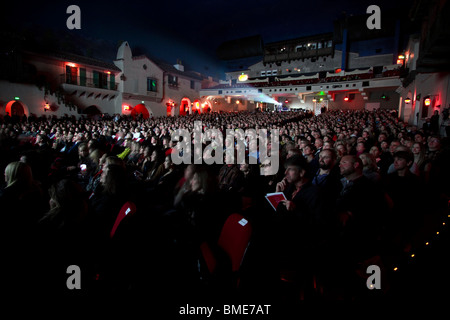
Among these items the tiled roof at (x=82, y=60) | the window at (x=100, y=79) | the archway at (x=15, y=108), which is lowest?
the archway at (x=15, y=108)

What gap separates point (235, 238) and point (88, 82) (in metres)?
25.2

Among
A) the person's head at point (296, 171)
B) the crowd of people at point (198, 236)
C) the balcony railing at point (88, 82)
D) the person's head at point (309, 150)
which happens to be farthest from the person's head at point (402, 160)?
the balcony railing at point (88, 82)

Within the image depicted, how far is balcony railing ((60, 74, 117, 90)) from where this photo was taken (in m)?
20.6

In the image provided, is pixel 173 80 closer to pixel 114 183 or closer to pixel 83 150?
pixel 83 150

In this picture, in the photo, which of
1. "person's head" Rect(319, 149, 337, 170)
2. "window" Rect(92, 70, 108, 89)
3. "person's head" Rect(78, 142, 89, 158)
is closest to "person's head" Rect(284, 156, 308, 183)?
"person's head" Rect(319, 149, 337, 170)

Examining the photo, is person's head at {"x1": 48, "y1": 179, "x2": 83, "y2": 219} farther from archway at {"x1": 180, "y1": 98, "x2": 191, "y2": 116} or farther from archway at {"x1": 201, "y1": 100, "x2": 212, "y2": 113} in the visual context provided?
archway at {"x1": 201, "y1": 100, "x2": 212, "y2": 113}

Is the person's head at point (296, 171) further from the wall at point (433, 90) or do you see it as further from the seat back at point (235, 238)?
the wall at point (433, 90)

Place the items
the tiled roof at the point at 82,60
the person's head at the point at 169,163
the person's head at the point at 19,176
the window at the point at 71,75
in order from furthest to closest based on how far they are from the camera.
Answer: the window at the point at 71,75 → the tiled roof at the point at 82,60 → the person's head at the point at 169,163 → the person's head at the point at 19,176

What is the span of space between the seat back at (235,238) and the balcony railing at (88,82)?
24051mm

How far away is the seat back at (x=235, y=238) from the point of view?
7.05ft

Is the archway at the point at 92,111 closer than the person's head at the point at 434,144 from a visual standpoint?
No
